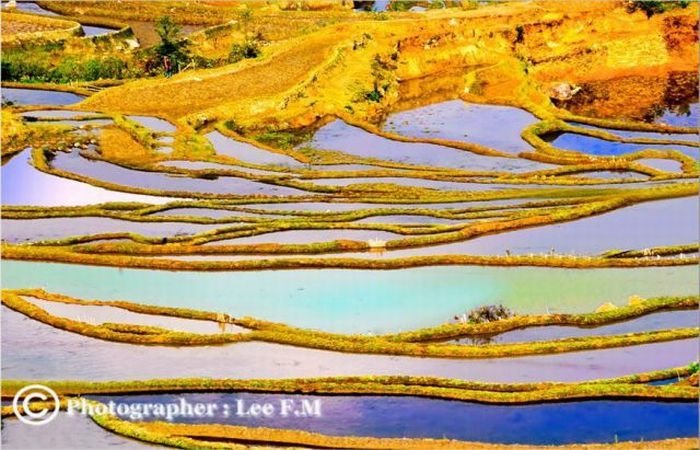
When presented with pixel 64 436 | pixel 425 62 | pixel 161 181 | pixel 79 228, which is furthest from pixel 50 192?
pixel 425 62

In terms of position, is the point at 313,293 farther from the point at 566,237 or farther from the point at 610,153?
the point at 610,153

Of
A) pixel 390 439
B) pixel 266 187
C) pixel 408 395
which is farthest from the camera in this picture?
pixel 266 187

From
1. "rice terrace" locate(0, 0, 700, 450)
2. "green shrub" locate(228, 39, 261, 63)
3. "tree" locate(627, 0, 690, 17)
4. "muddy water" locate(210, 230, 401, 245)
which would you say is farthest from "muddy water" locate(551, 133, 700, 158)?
"tree" locate(627, 0, 690, 17)

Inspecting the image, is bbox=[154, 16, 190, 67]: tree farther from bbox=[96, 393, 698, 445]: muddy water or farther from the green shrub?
bbox=[96, 393, 698, 445]: muddy water

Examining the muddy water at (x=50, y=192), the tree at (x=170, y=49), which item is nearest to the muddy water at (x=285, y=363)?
the muddy water at (x=50, y=192)

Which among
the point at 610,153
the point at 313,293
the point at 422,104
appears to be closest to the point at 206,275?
the point at 313,293
